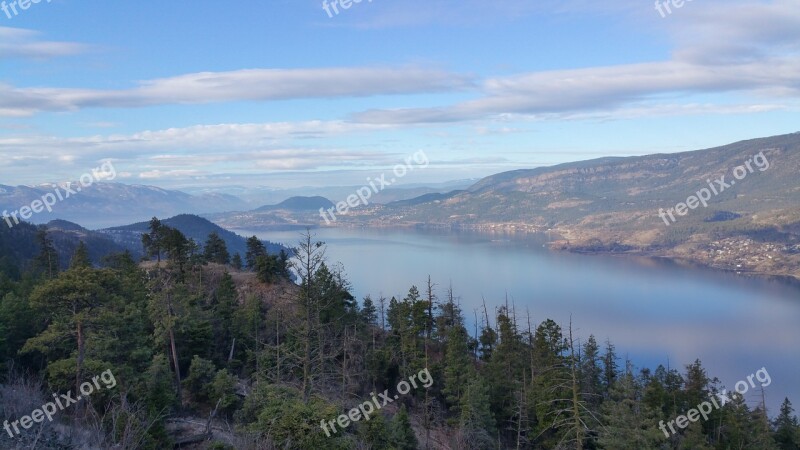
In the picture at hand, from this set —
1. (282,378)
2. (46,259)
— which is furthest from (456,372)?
(46,259)

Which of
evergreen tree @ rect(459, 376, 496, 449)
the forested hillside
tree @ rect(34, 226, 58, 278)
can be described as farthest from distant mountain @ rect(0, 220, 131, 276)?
evergreen tree @ rect(459, 376, 496, 449)

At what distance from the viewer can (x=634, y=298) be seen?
266 feet

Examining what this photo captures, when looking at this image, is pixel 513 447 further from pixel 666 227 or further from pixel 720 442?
pixel 666 227

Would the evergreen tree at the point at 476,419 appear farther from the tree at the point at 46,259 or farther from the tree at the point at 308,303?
the tree at the point at 46,259

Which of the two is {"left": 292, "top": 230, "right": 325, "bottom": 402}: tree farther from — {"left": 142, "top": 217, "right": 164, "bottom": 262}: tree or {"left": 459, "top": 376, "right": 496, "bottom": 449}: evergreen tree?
{"left": 142, "top": 217, "right": 164, "bottom": 262}: tree

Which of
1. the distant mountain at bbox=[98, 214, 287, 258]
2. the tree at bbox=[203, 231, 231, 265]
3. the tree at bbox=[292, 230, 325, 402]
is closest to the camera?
the tree at bbox=[292, 230, 325, 402]

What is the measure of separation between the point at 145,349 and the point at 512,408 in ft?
47.3

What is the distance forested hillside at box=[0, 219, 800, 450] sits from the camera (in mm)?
12500

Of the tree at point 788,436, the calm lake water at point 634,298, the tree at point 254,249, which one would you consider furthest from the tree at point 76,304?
the tree at point 788,436

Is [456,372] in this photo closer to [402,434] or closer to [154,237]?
[402,434]

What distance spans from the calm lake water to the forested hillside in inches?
434

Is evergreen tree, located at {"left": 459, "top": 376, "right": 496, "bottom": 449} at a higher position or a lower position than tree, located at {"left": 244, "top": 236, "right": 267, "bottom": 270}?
lower

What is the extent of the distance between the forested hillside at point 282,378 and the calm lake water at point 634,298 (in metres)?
11.0

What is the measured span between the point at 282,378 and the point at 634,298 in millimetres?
73007
